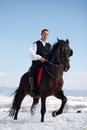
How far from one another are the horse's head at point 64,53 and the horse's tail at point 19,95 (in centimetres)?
271

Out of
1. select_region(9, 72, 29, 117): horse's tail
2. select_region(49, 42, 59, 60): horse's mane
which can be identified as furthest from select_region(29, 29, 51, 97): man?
select_region(9, 72, 29, 117): horse's tail

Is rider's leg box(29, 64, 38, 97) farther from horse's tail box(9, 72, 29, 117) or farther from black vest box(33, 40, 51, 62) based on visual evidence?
horse's tail box(9, 72, 29, 117)

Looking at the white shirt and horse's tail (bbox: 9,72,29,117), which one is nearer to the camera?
the white shirt

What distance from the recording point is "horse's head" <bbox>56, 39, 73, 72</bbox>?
10523 mm

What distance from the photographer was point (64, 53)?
10656mm

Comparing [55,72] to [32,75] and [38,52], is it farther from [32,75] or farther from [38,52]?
[38,52]

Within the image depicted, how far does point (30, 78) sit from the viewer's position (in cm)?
1202

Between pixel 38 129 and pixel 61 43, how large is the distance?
10.8 ft

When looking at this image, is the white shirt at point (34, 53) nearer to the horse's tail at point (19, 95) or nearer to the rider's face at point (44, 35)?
the rider's face at point (44, 35)

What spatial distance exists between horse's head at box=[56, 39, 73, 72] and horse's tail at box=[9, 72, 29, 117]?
2709 mm

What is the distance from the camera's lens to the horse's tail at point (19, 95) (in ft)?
43.0

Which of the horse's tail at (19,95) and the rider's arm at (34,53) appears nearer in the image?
the rider's arm at (34,53)

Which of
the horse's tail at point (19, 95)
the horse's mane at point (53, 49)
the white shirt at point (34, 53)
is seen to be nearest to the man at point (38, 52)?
the white shirt at point (34, 53)

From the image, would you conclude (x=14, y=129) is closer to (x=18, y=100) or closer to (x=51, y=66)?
(x=51, y=66)
